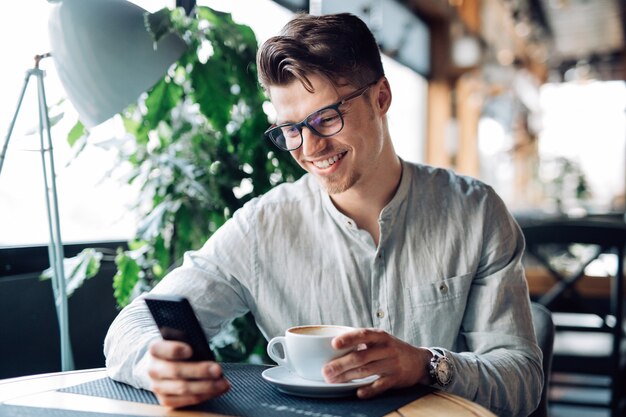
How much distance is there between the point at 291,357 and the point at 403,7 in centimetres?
570

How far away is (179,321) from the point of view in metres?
0.98

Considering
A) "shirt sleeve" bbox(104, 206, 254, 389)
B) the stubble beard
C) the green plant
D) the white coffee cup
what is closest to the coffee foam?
the white coffee cup

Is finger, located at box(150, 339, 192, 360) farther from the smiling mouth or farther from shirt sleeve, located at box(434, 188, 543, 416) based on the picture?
the smiling mouth

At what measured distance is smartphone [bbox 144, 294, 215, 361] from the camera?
0.95 metres

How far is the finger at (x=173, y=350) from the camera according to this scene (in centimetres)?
102

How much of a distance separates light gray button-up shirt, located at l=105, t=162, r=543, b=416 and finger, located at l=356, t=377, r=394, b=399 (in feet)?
1.20

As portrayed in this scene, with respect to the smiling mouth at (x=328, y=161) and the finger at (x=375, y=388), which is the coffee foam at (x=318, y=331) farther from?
the smiling mouth at (x=328, y=161)

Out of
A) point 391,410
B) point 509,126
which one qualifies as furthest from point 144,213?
point 509,126

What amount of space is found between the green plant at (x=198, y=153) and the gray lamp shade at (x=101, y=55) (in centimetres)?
18

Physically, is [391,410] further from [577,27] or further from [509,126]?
[577,27]

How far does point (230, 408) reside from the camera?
100 centimetres

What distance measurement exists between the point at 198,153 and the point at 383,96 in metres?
0.66

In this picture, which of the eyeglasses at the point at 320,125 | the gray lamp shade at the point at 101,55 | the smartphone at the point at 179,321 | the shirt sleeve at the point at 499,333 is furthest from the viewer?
the gray lamp shade at the point at 101,55

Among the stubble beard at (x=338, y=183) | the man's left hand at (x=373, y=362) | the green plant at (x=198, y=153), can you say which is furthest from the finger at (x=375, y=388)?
the green plant at (x=198, y=153)
